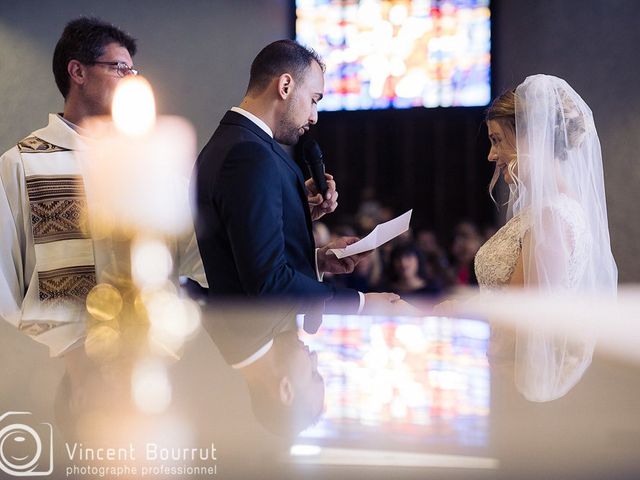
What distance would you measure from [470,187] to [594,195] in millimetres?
4856

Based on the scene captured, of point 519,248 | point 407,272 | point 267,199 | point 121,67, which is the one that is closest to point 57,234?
point 121,67

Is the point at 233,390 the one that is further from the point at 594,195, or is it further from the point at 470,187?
the point at 470,187

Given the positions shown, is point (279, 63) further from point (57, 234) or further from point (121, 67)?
point (57, 234)

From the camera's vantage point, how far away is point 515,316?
74.0 inches

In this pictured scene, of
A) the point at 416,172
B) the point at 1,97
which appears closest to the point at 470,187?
the point at 416,172

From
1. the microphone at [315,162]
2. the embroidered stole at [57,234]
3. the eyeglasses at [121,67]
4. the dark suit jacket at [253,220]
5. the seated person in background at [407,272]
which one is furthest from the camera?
the seated person in background at [407,272]

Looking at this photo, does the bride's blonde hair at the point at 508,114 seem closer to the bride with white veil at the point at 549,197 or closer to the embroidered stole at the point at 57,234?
the bride with white veil at the point at 549,197

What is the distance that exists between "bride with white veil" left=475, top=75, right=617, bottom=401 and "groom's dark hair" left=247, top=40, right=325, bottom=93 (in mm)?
648

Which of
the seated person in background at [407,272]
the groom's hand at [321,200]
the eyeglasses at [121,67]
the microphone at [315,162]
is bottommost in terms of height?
the seated person in background at [407,272]

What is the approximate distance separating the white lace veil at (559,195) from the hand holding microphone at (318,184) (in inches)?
22.0

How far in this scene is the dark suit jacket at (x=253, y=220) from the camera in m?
1.57

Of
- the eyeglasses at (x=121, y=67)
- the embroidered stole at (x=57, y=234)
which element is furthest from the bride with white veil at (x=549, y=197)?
the embroidered stole at (x=57, y=234)

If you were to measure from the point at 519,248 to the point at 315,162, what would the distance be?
2.16 feet

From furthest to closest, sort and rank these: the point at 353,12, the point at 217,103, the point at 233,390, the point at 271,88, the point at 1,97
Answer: the point at 353,12, the point at 217,103, the point at 1,97, the point at 271,88, the point at 233,390
